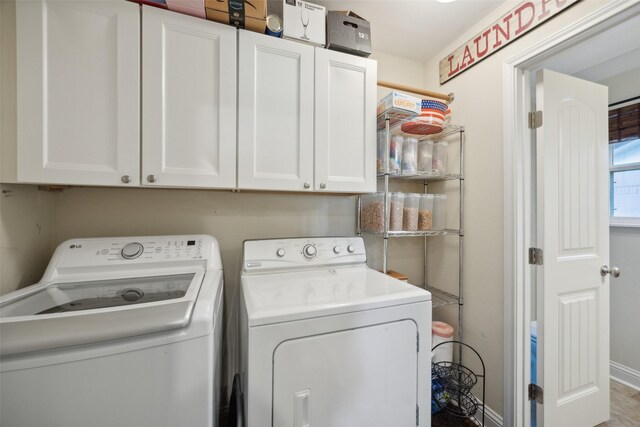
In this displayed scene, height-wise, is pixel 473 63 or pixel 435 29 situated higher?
pixel 435 29

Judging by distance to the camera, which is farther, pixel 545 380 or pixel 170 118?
pixel 545 380

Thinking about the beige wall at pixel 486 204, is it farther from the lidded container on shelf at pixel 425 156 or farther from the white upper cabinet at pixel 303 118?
the white upper cabinet at pixel 303 118

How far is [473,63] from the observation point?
1.71 metres

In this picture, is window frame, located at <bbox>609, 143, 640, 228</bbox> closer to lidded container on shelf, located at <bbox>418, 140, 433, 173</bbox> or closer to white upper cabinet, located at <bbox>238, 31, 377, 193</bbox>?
lidded container on shelf, located at <bbox>418, 140, 433, 173</bbox>

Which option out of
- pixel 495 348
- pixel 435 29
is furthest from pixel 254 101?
pixel 495 348

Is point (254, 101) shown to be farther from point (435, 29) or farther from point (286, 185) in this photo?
point (435, 29)

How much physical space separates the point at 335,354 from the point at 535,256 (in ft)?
4.47

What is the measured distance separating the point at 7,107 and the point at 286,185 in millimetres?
1159

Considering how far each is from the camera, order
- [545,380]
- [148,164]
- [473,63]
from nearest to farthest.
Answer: [148,164], [545,380], [473,63]

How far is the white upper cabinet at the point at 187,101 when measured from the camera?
113 centimetres

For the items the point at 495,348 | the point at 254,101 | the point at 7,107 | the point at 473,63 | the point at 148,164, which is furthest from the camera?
the point at 473,63

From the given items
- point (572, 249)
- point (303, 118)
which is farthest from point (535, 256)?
point (303, 118)

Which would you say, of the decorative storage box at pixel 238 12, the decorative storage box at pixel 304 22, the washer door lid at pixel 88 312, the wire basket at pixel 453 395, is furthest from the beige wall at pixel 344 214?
the decorative storage box at pixel 238 12

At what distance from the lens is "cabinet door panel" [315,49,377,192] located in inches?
55.7
